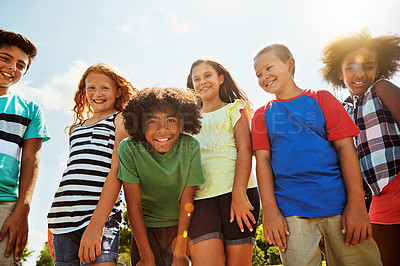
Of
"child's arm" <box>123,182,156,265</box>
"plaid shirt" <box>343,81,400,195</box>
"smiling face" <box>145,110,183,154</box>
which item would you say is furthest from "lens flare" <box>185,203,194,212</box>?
"plaid shirt" <box>343,81,400,195</box>

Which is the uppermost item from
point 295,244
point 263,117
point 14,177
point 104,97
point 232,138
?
point 104,97

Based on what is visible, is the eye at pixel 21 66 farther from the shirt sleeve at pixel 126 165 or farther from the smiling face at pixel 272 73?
the smiling face at pixel 272 73

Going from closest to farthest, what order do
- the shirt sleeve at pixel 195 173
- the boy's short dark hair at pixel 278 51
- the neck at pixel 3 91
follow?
the shirt sleeve at pixel 195 173 < the boy's short dark hair at pixel 278 51 < the neck at pixel 3 91

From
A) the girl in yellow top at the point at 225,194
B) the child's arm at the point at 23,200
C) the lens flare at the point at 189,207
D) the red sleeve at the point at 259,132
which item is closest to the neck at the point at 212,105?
the girl in yellow top at the point at 225,194

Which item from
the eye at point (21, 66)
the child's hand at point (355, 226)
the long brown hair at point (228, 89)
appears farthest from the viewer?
the long brown hair at point (228, 89)

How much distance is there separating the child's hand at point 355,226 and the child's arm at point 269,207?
0.50 metres

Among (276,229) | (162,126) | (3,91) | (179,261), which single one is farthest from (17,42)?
(276,229)

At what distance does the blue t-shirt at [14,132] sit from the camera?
3.13m

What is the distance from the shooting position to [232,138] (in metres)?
3.34

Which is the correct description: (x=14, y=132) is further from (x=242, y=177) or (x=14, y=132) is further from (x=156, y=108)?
(x=242, y=177)

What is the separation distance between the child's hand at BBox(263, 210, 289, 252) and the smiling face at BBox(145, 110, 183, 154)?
1.20 meters

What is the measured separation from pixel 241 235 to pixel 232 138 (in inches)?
40.3

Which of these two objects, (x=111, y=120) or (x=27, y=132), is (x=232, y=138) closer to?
(x=111, y=120)

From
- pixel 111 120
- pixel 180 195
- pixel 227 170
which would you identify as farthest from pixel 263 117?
pixel 111 120
